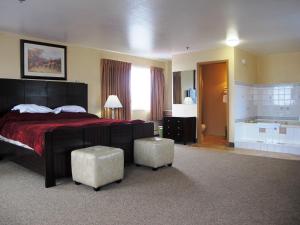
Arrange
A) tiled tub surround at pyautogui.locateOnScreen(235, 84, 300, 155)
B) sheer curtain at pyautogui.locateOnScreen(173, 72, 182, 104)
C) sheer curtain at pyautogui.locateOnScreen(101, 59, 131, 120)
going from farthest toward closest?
sheer curtain at pyautogui.locateOnScreen(173, 72, 182, 104) → sheer curtain at pyautogui.locateOnScreen(101, 59, 131, 120) → tiled tub surround at pyautogui.locateOnScreen(235, 84, 300, 155)

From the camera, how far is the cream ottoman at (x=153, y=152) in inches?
153

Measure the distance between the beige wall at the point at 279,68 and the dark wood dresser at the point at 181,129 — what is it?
2.43 metres

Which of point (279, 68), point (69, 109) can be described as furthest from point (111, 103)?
point (279, 68)

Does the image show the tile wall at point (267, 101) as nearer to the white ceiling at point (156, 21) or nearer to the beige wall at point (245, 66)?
the beige wall at point (245, 66)

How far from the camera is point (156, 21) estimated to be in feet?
13.4

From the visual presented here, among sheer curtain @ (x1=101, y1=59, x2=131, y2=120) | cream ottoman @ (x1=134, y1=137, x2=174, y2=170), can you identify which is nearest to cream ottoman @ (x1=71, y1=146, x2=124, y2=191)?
cream ottoman @ (x1=134, y1=137, x2=174, y2=170)

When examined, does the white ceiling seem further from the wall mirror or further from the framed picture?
the wall mirror

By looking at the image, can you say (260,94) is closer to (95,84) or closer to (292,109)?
(292,109)

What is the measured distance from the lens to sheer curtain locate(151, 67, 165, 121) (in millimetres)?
7699

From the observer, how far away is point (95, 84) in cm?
626

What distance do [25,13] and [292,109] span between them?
252 inches

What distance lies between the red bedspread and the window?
89.9 inches

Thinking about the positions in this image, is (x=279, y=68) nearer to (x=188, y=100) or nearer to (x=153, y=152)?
(x=188, y=100)

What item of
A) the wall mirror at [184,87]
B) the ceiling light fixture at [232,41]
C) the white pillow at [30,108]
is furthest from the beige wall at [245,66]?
the white pillow at [30,108]
